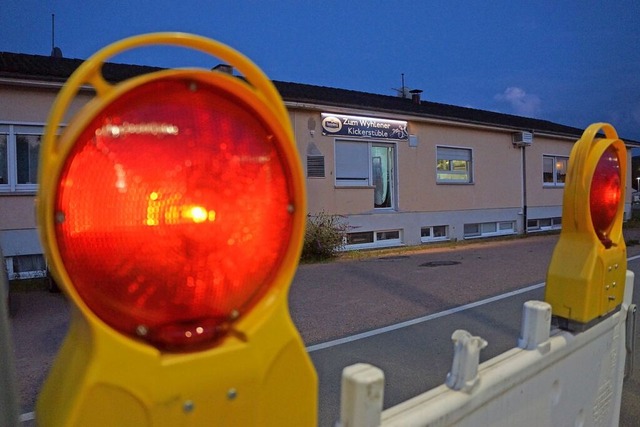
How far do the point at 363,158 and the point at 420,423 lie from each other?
15.3 m

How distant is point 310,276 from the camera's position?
1074cm

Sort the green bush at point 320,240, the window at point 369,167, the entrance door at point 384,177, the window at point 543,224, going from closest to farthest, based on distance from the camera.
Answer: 1. the green bush at point 320,240
2. the window at point 369,167
3. the entrance door at point 384,177
4. the window at point 543,224

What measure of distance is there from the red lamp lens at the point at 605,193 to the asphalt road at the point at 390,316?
90.6 inches

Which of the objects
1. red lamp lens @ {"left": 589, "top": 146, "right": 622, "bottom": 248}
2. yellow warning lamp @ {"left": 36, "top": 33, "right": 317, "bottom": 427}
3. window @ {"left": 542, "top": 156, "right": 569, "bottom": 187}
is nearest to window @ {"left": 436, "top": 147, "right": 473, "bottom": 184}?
window @ {"left": 542, "top": 156, "right": 569, "bottom": 187}

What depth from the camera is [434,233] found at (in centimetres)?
1853

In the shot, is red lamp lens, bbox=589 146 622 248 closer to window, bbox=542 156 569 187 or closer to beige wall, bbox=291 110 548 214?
beige wall, bbox=291 110 548 214

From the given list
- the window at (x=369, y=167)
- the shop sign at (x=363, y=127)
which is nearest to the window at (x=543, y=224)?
the window at (x=369, y=167)

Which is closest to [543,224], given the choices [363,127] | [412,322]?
[363,127]

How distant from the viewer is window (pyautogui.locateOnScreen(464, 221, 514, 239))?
19.9 meters

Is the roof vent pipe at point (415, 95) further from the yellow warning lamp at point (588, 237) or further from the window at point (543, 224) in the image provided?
the yellow warning lamp at point (588, 237)

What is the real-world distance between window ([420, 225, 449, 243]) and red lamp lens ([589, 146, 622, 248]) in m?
15.8

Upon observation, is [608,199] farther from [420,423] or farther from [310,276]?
[310,276]

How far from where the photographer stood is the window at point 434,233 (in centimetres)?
1806

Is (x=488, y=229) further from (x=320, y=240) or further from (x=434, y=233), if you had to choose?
(x=320, y=240)
